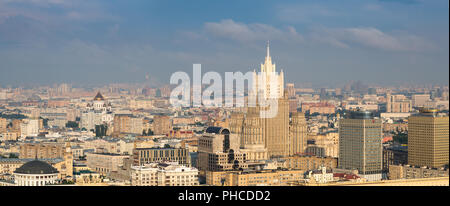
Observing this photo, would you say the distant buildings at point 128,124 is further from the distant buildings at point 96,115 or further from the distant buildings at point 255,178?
the distant buildings at point 255,178

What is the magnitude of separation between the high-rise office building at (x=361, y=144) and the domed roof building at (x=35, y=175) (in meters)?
6.25

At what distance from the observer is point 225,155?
1487 centimetres

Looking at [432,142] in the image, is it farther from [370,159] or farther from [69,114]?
[69,114]

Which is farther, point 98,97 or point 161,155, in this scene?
point 98,97

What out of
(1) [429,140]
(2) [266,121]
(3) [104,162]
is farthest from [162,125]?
(1) [429,140]

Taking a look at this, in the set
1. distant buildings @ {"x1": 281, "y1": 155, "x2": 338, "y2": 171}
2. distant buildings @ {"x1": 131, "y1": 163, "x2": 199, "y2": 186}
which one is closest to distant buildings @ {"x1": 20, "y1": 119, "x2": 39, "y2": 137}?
distant buildings @ {"x1": 281, "y1": 155, "x2": 338, "y2": 171}

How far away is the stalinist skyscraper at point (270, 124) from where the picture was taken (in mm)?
17969

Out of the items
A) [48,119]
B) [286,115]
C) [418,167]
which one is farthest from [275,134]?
[48,119]

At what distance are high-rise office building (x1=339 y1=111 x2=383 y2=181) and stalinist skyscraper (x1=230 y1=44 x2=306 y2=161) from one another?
199 cm

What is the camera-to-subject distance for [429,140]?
16062 millimetres

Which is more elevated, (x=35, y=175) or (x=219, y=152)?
(x=219, y=152)

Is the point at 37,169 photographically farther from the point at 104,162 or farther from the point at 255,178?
the point at 255,178

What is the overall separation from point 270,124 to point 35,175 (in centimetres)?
679

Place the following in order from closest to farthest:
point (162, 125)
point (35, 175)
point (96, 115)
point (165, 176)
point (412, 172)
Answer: point (165, 176)
point (35, 175)
point (412, 172)
point (162, 125)
point (96, 115)
